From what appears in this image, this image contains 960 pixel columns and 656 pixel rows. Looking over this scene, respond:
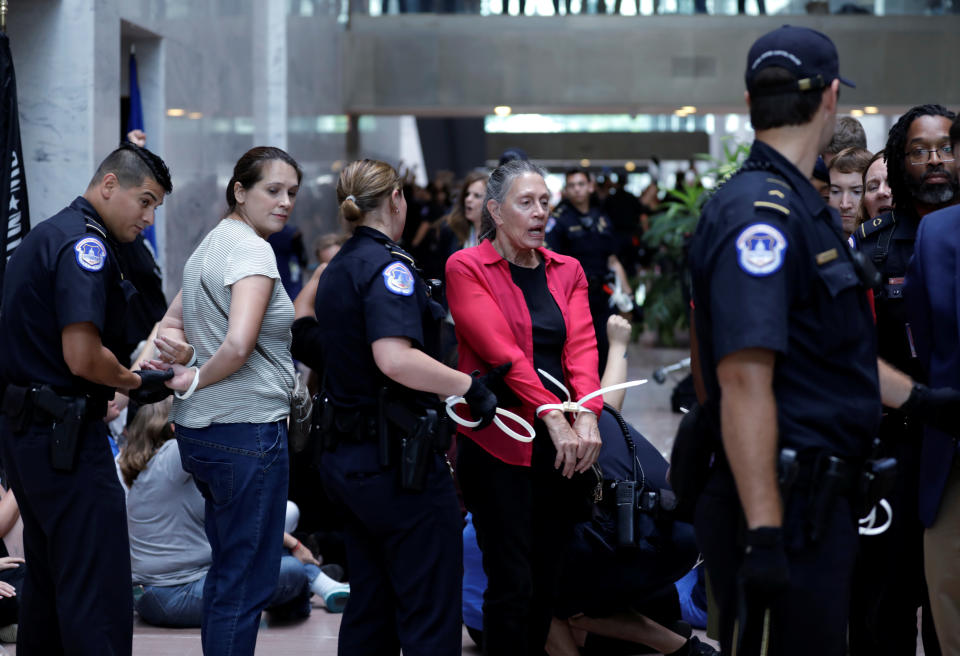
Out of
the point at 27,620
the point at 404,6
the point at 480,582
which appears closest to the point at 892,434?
the point at 480,582

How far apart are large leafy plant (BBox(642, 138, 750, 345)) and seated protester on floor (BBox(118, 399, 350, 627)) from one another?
21.6ft

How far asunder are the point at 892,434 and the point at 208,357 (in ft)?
5.85

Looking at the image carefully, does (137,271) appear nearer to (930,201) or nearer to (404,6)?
(930,201)

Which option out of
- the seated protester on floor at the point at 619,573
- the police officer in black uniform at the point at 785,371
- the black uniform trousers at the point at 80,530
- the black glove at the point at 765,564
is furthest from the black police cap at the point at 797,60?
the black uniform trousers at the point at 80,530

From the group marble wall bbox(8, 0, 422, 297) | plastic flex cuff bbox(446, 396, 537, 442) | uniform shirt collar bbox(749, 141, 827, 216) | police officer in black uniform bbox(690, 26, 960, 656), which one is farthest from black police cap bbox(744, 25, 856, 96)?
marble wall bbox(8, 0, 422, 297)

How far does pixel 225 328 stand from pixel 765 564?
1.64 m

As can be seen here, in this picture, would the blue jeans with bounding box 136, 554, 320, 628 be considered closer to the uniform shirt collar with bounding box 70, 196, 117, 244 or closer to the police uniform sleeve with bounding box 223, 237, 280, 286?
the police uniform sleeve with bounding box 223, 237, 280, 286

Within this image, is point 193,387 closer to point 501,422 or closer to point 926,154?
point 501,422

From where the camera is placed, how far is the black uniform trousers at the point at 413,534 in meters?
2.70

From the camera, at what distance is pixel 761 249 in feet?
6.06

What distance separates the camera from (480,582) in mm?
3607

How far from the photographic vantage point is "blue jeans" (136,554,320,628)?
379 centimetres

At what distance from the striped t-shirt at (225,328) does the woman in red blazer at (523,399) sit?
1.68 ft

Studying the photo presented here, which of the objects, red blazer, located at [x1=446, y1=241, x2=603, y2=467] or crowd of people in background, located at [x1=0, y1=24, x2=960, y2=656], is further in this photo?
red blazer, located at [x1=446, y1=241, x2=603, y2=467]
